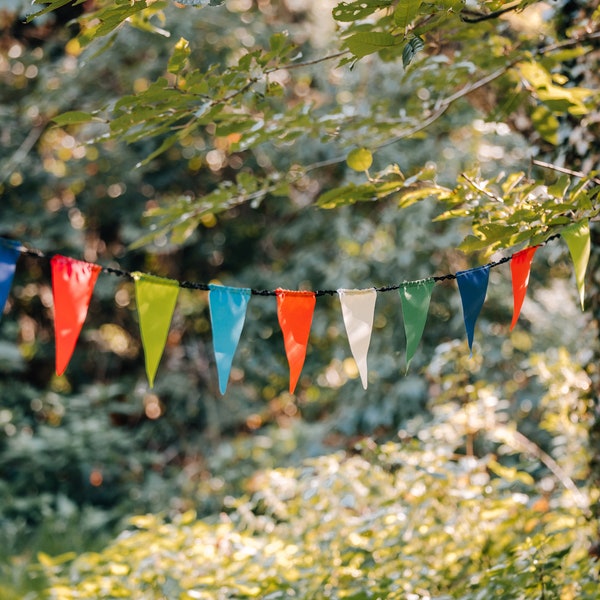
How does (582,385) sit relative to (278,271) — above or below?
above

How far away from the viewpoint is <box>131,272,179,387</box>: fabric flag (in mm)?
1438

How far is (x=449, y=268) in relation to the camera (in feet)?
12.1

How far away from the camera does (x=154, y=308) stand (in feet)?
4.79

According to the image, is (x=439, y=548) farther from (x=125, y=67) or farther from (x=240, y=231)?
(x=125, y=67)

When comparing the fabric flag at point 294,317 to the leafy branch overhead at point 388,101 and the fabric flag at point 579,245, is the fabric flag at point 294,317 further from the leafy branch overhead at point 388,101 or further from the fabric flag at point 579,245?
the fabric flag at point 579,245

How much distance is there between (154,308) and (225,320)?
0.14 metres

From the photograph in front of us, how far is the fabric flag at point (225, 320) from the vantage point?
4.86ft

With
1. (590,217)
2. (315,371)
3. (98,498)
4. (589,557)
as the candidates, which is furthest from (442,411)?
(98,498)

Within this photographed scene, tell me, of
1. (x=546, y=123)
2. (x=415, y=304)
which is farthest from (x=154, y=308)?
(x=546, y=123)

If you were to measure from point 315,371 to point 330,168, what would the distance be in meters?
1.13

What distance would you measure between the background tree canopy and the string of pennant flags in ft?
0.53

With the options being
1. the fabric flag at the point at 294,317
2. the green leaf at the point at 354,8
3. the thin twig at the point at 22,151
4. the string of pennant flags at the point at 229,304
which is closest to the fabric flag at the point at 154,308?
the string of pennant flags at the point at 229,304

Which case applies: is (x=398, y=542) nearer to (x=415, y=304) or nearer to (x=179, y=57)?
(x=415, y=304)

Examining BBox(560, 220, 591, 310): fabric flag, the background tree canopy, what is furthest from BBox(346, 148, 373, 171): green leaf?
BBox(560, 220, 591, 310): fabric flag
